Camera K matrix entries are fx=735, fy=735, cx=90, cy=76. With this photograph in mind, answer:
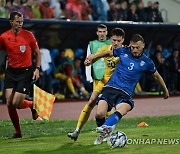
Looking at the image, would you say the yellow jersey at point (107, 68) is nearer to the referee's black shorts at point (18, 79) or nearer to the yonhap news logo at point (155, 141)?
the referee's black shorts at point (18, 79)

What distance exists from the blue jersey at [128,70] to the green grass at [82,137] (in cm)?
100

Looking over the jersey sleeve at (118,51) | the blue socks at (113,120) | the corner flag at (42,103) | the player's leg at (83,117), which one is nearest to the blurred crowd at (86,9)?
the corner flag at (42,103)

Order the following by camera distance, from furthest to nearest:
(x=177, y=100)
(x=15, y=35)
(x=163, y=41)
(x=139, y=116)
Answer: (x=163, y=41), (x=177, y=100), (x=139, y=116), (x=15, y=35)

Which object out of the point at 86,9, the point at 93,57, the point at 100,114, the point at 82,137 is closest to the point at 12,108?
the point at 82,137

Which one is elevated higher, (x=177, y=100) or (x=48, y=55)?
(x=48, y=55)

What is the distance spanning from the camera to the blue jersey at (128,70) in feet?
40.4

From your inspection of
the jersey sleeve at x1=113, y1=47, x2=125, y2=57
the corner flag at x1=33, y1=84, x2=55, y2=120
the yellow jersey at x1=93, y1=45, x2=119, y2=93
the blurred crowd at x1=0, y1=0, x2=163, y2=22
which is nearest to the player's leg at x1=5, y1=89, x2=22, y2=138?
the yellow jersey at x1=93, y1=45, x2=119, y2=93

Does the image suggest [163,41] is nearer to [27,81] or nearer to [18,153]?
[27,81]

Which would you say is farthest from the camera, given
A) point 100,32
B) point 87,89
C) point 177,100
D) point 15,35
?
point 87,89

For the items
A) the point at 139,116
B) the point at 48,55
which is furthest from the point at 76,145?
the point at 48,55

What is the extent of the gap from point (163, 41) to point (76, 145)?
1756 centimetres

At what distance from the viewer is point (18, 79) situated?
558 inches

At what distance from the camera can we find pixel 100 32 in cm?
1561

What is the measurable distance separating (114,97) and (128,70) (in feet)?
1.69
